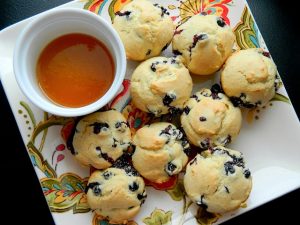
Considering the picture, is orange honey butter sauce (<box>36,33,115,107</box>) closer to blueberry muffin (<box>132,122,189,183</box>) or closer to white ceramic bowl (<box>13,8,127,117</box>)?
white ceramic bowl (<box>13,8,127,117</box>)

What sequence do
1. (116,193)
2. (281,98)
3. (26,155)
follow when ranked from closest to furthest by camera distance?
(116,193), (281,98), (26,155)

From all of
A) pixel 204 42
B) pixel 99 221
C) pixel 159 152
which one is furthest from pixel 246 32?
pixel 99 221

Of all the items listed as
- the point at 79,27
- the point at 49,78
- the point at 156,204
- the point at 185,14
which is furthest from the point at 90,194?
the point at 185,14

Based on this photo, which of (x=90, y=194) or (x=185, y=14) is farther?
(x=185, y=14)

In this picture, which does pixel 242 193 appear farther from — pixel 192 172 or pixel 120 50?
pixel 120 50

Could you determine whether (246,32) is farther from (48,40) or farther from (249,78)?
(48,40)

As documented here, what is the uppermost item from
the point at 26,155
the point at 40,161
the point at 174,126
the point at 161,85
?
A: the point at 161,85

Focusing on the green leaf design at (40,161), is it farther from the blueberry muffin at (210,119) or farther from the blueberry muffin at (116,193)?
the blueberry muffin at (210,119)

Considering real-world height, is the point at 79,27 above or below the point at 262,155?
above
